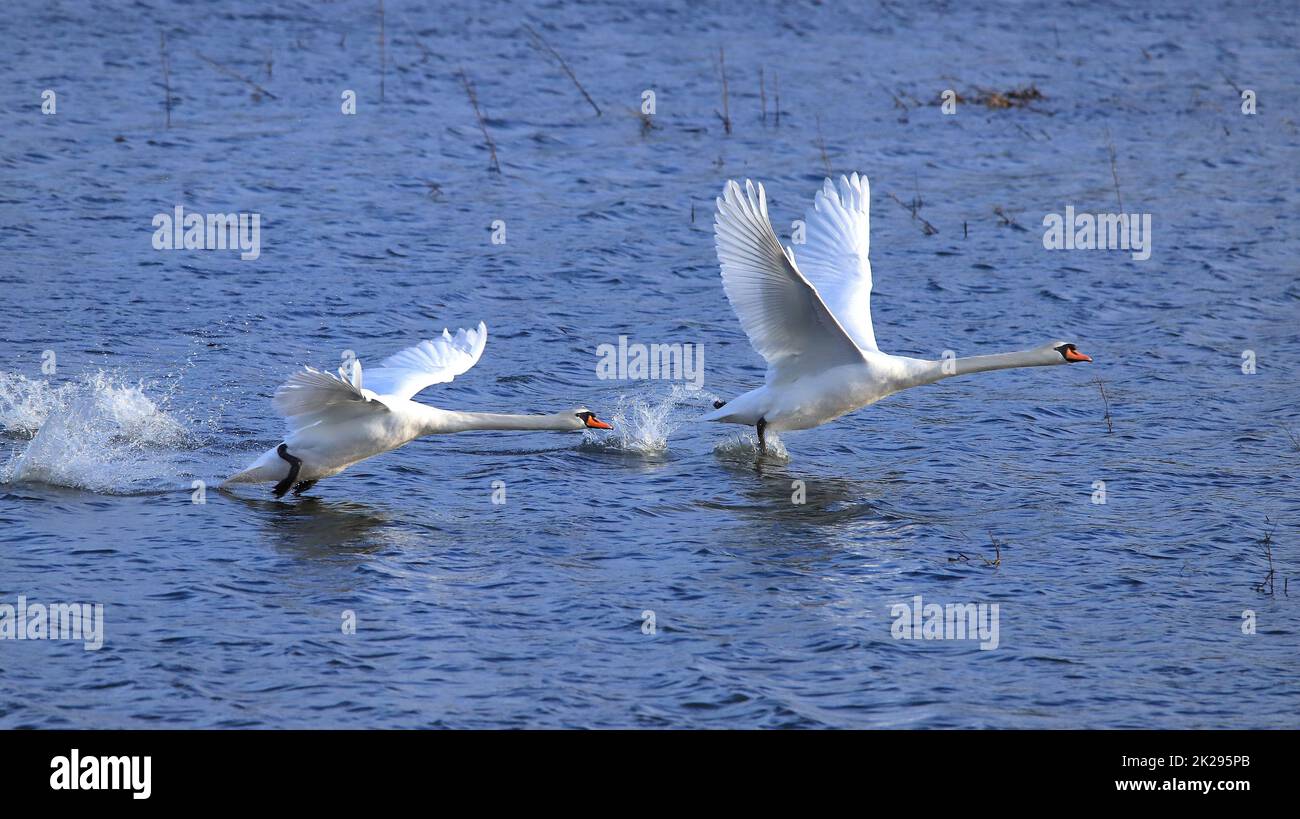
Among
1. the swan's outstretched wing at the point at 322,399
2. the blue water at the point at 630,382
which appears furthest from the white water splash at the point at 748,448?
the swan's outstretched wing at the point at 322,399

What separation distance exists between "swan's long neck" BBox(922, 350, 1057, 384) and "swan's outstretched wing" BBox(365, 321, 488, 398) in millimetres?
3478

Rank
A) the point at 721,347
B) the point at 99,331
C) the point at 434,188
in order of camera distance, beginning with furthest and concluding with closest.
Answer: the point at 434,188
the point at 721,347
the point at 99,331

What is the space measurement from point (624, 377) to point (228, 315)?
3.85m

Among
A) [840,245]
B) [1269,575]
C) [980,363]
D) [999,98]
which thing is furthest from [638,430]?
[999,98]

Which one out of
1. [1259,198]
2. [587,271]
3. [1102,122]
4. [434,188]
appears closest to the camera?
[587,271]

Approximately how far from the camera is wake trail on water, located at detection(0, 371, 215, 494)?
12039mm

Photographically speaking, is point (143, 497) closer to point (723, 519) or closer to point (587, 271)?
point (723, 519)

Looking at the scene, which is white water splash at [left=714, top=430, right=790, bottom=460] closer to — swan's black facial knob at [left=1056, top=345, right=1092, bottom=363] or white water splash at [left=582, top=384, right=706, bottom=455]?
white water splash at [left=582, top=384, right=706, bottom=455]

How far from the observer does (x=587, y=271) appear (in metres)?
18.2

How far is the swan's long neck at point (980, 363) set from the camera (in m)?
13.3

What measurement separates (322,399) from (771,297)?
341 centimetres

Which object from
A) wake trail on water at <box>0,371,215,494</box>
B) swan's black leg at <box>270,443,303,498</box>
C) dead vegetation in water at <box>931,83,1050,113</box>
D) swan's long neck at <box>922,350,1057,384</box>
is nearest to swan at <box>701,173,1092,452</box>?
swan's long neck at <box>922,350,1057,384</box>

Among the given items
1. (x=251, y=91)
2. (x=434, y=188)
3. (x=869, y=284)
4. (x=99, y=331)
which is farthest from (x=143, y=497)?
(x=251, y=91)

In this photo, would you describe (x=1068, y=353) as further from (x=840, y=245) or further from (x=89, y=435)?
(x=89, y=435)
